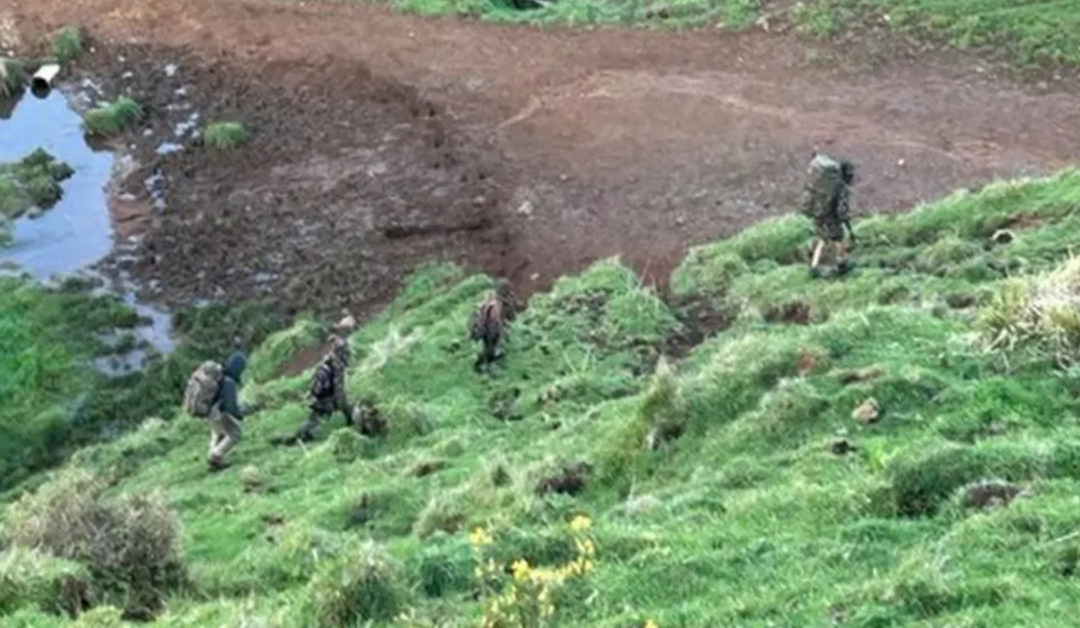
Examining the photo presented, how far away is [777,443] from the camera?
13.7 meters

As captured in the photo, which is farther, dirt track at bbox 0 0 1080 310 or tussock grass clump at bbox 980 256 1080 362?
dirt track at bbox 0 0 1080 310

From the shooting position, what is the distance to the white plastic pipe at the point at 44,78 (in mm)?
32344

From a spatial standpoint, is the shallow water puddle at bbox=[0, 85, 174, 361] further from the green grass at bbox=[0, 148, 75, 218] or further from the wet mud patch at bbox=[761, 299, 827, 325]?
the wet mud patch at bbox=[761, 299, 827, 325]

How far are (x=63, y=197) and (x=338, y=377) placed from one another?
12.4 meters

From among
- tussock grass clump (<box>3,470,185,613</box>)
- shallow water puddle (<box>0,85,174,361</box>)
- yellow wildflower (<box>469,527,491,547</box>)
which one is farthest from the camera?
shallow water puddle (<box>0,85,174,361</box>)

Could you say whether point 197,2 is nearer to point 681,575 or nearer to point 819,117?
point 819,117

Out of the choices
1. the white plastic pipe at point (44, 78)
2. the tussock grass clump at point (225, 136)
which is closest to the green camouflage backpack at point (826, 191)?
the tussock grass clump at point (225, 136)

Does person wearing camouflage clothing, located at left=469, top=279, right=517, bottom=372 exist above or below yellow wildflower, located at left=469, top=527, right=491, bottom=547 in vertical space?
below

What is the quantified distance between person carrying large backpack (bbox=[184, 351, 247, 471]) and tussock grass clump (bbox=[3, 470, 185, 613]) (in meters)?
4.29

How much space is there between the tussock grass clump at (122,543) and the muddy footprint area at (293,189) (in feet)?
33.5

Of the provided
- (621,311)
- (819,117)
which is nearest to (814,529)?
(621,311)

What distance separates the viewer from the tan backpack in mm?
17516

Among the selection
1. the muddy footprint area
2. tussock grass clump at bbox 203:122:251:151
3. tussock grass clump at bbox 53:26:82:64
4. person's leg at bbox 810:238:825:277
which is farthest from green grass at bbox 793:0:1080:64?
tussock grass clump at bbox 53:26:82:64

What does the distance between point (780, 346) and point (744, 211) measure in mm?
8552
